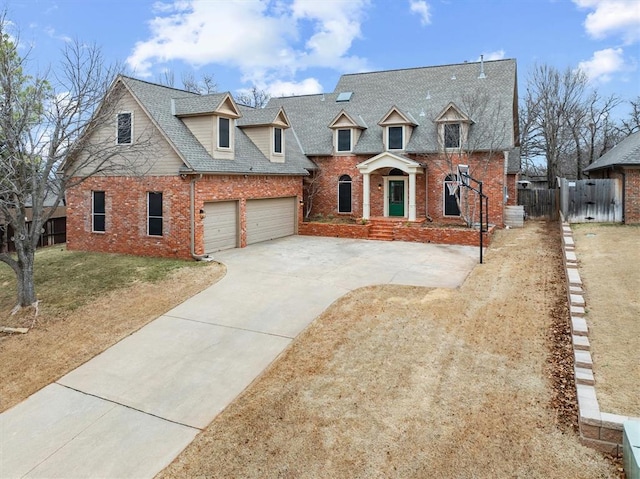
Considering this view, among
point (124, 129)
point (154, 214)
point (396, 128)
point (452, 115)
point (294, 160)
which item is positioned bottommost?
point (154, 214)

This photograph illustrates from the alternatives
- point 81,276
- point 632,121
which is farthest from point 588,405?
point 632,121

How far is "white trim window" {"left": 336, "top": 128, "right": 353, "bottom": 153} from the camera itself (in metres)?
23.2

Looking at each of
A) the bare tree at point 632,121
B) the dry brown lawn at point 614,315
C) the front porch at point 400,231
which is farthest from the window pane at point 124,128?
the bare tree at point 632,121

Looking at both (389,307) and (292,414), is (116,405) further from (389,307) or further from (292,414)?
(389,307)

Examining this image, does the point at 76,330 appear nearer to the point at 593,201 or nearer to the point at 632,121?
the point at 593,201

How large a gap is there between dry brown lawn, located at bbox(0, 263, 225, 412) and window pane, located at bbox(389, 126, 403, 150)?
503 inches

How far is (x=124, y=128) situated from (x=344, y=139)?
37.4ft

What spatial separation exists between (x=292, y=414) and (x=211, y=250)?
1100 centimetres

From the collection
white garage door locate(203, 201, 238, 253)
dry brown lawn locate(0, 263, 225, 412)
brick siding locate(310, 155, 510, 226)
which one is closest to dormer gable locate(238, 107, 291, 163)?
white garage door locate(203, 201, 238, 253)

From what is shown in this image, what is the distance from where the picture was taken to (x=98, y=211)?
17.0m

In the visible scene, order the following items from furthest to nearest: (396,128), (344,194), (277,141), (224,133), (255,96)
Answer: (255,96)
(344,194)
(396,128)
(277,141)
(224,133)

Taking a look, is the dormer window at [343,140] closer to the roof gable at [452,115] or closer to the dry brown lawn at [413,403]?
the roof gable at [452,115]

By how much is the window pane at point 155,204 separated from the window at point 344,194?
1062cm

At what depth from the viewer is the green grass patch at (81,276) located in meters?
11.8
